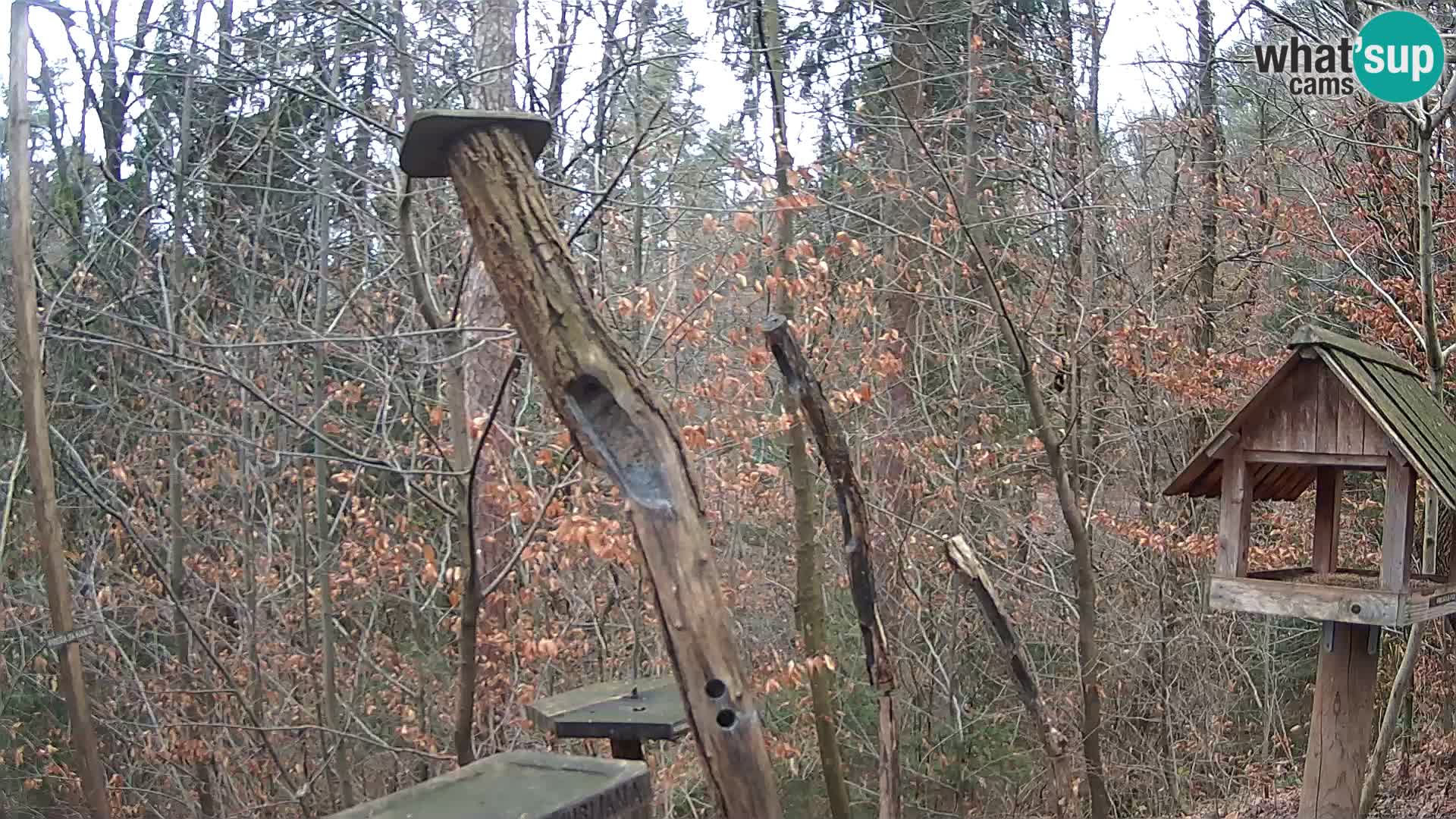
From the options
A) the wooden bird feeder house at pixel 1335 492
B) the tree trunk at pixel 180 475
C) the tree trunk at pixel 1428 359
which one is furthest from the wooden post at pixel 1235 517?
the tree trunk at pixel 180 475

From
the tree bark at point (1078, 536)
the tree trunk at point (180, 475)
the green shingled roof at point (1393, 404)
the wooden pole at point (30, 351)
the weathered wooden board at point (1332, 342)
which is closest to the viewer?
the green shingled roof at point (1393, 404)

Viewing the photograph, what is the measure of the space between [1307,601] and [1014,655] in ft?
3.73

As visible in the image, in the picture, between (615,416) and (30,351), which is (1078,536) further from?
(30,351)

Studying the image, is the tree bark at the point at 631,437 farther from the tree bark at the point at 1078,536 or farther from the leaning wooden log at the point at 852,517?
the tree bark at the point at 1078,536

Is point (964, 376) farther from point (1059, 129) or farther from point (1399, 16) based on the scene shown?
point (1399, 16)

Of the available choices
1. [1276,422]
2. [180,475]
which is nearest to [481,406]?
[180,475]

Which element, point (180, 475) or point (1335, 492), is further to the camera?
point (180, 475)

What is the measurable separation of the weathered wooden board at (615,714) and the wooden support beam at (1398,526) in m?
2.18

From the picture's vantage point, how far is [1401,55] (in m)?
5.29

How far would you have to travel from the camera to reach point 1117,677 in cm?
781

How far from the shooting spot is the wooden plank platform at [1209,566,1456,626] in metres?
3.41

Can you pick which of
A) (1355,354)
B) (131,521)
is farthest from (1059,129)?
(131,521)

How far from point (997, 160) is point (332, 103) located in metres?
4.48

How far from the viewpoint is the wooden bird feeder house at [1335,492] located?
3.43 m
